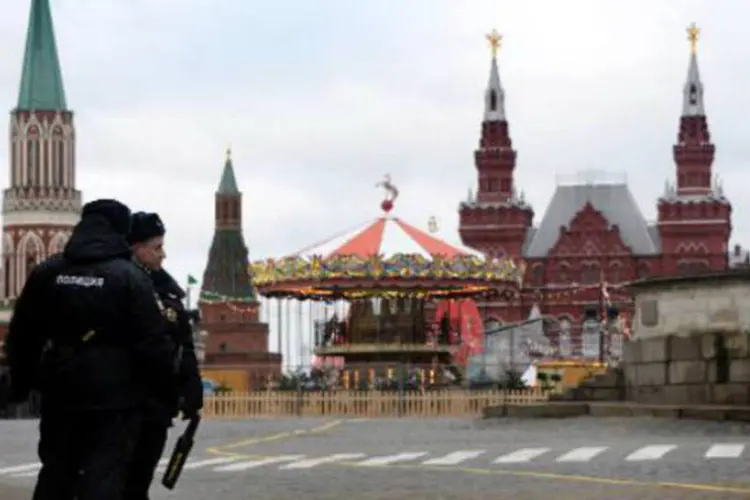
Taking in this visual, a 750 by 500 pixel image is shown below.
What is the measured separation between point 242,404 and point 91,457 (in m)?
35.3

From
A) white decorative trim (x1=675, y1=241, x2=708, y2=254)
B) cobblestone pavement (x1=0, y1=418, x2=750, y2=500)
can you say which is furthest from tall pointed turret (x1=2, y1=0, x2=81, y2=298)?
cobblestone pavement (x1=0, y1=418, x2=750, y2=500)

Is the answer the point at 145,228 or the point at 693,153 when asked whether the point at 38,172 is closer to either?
the point at 693,153

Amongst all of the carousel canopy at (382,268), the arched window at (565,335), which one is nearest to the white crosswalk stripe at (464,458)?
the carousel canopy at (382,268)

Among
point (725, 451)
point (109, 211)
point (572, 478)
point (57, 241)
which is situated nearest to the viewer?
point (109, 211)

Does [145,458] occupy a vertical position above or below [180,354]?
below

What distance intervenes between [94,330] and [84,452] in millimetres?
539

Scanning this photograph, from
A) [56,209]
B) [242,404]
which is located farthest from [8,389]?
[56,209]

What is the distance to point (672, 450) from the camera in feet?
61.1

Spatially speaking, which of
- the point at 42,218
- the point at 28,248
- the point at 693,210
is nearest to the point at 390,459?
the point at 693,210

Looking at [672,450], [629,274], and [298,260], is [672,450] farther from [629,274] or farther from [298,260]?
[629,274]

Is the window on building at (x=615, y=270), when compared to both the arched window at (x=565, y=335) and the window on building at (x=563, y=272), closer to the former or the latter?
the window on building at (x=563, y=272)

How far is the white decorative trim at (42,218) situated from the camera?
513 feet

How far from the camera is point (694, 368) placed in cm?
2734

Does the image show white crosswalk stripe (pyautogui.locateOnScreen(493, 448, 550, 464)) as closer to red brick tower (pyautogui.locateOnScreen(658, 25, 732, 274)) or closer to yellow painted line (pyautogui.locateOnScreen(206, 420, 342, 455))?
yellow painted line (pyautogui.locateOnScreen(206, 420, 342, 455))
